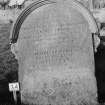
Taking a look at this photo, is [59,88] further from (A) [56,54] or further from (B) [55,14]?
(B) [55,14]

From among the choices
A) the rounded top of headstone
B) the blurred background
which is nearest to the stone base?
the rounded top of headstone

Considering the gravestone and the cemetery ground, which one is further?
the cemetery ground

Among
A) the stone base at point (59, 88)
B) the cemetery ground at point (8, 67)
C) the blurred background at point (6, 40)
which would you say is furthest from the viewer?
the blurred background at point (6, 40)

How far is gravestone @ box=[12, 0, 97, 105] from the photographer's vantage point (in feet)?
15.8

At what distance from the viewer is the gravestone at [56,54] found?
481 centimetres

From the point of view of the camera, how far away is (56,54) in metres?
4.95

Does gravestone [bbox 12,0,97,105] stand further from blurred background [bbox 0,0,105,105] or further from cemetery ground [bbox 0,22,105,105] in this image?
blurred background [bbox 0,0,105,105]

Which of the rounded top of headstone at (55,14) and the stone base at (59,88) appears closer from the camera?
the stone base at (59,88)

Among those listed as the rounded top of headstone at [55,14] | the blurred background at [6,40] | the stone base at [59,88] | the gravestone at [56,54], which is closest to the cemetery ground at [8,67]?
the blurred background at [6,40]

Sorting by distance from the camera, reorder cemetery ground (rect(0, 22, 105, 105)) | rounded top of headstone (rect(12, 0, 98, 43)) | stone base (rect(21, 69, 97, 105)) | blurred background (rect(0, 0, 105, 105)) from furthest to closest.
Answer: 1. blurred background (rect(0, 0, 105, 105))
2. cemetery ground (rect(0, 22, 105, 105))
3. rounded top of headstone (rect(12, 0, 98, 43))
4. stone base (rect(21, 69, 97, 105))

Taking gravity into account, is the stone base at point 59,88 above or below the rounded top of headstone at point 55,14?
below

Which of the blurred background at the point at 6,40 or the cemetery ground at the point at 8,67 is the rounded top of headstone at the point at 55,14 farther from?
the cemetery ground at the point at 8,67

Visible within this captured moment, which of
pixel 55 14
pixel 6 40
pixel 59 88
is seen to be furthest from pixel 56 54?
pixel 6 40

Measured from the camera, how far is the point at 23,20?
5.17 m
